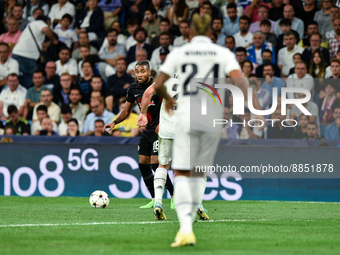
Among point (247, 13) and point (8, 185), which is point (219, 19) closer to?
point (247, 13)

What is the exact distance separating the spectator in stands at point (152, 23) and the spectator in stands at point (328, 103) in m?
5.44

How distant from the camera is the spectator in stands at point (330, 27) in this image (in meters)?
13.9

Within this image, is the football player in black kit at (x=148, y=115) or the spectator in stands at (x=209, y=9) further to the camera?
the spectator in stands at (x=209, y=9)

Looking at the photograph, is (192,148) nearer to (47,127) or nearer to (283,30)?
(47,127)

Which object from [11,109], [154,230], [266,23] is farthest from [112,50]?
[154,230]

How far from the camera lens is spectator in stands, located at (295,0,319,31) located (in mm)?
14461

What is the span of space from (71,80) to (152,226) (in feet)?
29.7

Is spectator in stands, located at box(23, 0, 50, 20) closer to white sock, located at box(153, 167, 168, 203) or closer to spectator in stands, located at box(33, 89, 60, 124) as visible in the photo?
spectator in stands, located at box(33, 89, 60, 124)

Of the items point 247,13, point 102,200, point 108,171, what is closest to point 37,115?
point 108,171

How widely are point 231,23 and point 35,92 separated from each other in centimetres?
548

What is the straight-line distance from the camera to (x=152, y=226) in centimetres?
678

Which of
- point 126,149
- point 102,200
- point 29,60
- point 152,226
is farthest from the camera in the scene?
point 29,60

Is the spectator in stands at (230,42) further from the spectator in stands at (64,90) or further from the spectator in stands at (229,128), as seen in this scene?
the spectator in stands at (64,90)

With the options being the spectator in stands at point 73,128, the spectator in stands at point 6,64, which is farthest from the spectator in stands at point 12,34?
the spectator in stands at point 73,128
